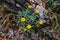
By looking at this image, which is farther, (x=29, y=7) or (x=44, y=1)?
(x=44, y=1)

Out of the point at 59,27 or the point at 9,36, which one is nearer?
the point at 9,36

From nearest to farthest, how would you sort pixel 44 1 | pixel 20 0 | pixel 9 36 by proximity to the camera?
pixel 9 36 → pixel 20 0 → pixel 44 1

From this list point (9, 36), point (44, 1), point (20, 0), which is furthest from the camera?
point (44, 1)

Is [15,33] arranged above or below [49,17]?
below

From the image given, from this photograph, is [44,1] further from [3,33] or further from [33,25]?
[3,33]

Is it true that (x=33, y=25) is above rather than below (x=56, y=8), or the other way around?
below

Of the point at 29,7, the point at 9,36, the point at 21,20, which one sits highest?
the point at 29,7

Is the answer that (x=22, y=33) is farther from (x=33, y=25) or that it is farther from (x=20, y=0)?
(x=20, y=0)

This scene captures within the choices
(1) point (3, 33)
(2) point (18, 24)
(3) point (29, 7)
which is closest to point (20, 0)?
(3) point (29, 7)

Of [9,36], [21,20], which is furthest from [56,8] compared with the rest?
[9,36]
